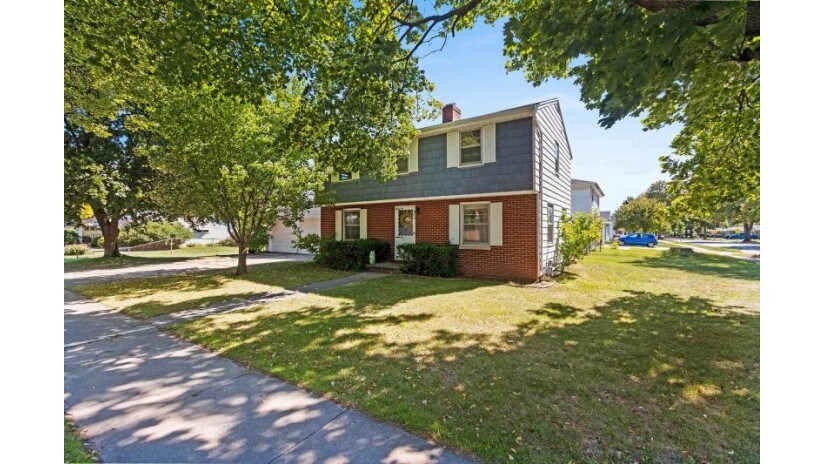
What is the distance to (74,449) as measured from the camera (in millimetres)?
2016

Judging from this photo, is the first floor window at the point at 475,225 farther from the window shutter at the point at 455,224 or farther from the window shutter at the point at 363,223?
the window shutter at the point at 363,223

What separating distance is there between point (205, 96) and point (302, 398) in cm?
721

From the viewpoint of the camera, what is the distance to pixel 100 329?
468cm

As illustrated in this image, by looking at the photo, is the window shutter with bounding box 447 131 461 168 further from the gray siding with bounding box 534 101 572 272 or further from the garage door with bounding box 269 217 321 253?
the garage door with bounding box 269 217 321 253

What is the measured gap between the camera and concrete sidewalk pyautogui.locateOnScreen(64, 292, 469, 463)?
1.98m

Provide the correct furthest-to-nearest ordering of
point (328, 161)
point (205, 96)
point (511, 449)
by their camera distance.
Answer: point (205, 96) < point (328, 161) < point (511, 449)

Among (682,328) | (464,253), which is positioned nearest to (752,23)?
(682,328)

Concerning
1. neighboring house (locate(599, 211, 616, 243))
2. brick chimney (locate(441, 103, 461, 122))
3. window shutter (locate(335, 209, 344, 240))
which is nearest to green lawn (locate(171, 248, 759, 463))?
window shutter (locate(335, 209, 344, 240))

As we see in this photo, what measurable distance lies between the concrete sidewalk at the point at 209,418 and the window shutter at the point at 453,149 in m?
7.84

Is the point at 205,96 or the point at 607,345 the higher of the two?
the point at 205,96

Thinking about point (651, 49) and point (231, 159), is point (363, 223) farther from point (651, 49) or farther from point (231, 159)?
point (651, 49)

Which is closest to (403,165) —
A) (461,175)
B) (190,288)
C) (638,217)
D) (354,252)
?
(461,175)

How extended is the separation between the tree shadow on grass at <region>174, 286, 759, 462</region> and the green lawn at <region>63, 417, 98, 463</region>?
132 centimetres
